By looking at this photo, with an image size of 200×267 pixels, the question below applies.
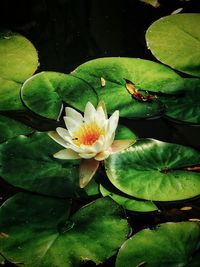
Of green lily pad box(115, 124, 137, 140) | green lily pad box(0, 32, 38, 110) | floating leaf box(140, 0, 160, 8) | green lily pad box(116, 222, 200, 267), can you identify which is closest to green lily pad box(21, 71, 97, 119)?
green lily pad box(0, 32, 38, 110)

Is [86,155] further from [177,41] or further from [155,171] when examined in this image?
[177,41]

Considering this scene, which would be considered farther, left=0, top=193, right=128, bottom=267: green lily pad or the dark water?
the dark water

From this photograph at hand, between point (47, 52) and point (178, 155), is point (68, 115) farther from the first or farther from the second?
point (47, 52)

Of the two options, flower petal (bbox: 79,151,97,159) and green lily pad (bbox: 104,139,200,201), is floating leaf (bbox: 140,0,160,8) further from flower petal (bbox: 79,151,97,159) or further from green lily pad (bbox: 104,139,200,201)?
flower petal (bbox: 79,151,97,159)

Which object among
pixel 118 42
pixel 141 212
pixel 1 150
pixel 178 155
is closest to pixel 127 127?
pixel 178 155

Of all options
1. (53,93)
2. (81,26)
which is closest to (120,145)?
(53,93)

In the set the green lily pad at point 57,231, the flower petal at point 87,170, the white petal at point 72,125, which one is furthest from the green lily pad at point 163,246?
the white petal at point 72,125

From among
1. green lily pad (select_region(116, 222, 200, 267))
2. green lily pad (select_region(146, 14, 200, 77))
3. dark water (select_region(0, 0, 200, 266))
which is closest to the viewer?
green lily pad (select_region(116, 222, 200, 267))
